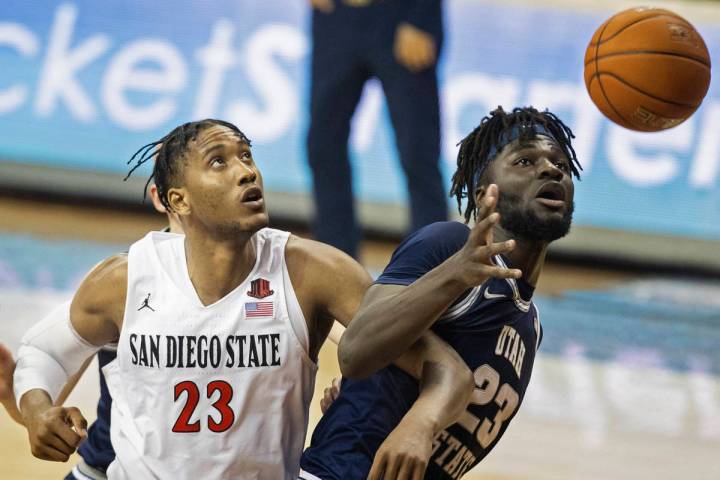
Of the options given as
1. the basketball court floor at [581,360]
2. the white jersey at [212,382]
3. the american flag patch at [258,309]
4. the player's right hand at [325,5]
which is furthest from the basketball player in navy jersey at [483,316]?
the player's right hand at [325,5]

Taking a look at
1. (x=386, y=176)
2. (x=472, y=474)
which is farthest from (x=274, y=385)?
(x=386, y=176)

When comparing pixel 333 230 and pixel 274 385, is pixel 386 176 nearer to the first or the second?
pixel 333 230

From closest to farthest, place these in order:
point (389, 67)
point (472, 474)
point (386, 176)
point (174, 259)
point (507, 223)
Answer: point (507, 223), point (174, 259), point (472, 474), point (389, 67), point (386, 176)

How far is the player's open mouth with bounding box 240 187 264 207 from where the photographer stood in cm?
336

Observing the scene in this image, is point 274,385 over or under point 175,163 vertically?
under

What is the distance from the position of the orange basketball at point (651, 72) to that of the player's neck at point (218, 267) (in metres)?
1.65

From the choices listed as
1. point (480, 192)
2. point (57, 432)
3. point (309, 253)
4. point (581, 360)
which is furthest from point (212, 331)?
point (581, 360)

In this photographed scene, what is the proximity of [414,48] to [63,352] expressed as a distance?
4.53 meters

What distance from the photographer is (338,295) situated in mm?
3383

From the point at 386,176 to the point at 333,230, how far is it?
2.15 metres

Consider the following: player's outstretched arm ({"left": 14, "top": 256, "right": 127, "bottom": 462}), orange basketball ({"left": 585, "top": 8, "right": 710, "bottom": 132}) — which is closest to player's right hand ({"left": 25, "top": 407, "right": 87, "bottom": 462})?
player's outstretched arm ({"left": 14, "top": 256, "right": 127, "bottom": 462})

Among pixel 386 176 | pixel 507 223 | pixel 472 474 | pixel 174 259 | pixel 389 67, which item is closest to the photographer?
pixel 507 223

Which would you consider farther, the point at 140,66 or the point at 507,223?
the point at 140,66

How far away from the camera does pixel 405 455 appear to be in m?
2.87
